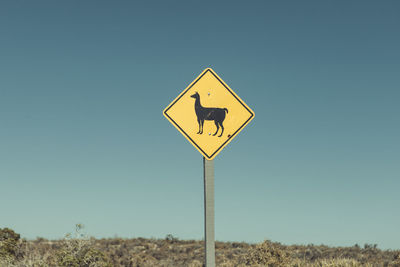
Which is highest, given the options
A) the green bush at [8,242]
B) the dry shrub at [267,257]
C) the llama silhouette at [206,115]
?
the llama silhouette at [206,115]

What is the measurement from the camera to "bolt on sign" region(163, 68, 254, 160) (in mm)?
7082

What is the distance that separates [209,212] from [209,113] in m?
1.64

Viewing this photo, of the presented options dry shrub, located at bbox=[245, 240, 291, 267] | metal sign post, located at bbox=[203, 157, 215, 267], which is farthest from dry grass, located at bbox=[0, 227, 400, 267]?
metal sign post, located at bbox=[203, 157, 215, 267]

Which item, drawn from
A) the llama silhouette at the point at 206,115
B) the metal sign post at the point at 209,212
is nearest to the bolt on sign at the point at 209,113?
the llama silhouette at the point at 206,115

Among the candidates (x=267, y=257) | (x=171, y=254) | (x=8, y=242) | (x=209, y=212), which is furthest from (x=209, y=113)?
(x=171, y=254)

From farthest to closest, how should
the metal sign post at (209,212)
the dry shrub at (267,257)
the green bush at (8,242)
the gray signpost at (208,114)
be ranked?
the green bush at (8,242), the dry shrub at (267,257), the gray signpost at (208,114), the metal sign post at (209,212)

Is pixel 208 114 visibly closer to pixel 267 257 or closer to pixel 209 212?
pixel 209 212

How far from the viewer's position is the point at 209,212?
6.79 metres

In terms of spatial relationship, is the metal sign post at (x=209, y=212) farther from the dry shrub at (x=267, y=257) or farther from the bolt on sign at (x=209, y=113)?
the dry shrub at (x=267, y=257)

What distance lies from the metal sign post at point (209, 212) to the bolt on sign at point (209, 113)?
0.20 m

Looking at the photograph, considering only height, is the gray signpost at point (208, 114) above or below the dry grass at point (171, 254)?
above

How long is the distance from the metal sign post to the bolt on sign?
0.20m

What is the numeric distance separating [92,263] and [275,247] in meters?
7.74

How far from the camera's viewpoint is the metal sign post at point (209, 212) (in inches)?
262
